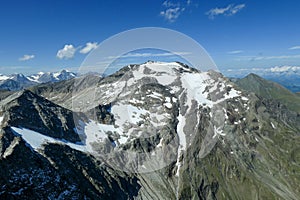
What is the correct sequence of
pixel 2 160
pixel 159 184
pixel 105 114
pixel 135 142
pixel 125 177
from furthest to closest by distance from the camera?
1. pixel 105 114
2. pixel 135 142
3. pixel 159 184
4. pixel 125 177
5. pixel 2 160

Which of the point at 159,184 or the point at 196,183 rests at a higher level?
the point at 159,184

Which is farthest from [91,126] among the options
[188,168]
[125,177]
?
[188,168]

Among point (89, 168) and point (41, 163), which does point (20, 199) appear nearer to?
point (41, 163)

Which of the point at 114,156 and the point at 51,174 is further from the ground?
the point at 51,174

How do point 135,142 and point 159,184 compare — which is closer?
point 159,184

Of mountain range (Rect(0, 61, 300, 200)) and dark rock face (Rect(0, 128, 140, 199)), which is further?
mountain range (Rect(0, 61, 300, 200))

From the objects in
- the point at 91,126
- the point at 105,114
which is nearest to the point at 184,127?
the point at 105,114

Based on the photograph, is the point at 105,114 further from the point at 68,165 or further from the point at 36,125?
the point at 68,165

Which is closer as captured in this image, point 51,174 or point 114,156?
point 51,174

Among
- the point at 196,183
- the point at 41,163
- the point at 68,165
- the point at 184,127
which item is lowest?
the point at 196,183

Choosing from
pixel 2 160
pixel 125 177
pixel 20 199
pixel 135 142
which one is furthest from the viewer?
pixel 135 142

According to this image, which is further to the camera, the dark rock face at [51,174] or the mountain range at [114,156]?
the mountain range at [114,156]
